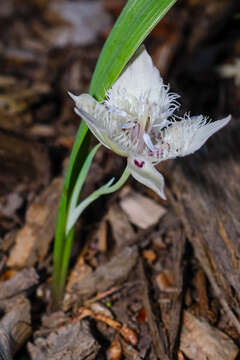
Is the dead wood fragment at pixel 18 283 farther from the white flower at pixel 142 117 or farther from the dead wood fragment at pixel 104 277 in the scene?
Answer: the white flower at pixel 142 117

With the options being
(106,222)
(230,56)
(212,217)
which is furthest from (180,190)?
(230,56)

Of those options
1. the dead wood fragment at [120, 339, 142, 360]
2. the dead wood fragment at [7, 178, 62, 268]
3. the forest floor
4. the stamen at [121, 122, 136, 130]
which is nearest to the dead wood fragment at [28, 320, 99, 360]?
the forest floor

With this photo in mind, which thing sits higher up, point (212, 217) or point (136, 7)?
point (136, 7)

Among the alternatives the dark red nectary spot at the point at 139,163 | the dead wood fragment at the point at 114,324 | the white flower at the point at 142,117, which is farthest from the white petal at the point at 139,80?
the dead wood fragment at the point at 114,324

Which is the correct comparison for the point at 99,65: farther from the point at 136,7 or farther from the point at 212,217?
the point at 212,217

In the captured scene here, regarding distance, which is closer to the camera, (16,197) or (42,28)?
(16,197)

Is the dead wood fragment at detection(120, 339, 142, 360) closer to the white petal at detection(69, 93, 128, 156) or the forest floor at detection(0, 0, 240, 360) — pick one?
the forest floor at detection(0, 0, 240, 360)

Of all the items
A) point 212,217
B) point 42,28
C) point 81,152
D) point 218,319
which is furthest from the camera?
point 42,28
